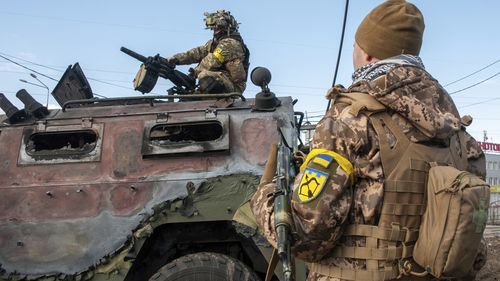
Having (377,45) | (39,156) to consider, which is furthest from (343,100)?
(39,156)

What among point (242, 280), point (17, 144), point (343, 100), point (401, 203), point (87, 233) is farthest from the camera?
point (17, 144)

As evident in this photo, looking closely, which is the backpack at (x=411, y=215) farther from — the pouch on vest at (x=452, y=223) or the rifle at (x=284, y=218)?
the rifle at (x=284, y=218)

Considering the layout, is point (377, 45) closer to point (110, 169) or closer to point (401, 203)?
point (401, 203)

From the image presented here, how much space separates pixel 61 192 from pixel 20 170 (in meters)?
0.45

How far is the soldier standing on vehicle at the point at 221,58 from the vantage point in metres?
5.41

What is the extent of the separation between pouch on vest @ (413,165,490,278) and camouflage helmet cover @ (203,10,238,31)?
4452mm

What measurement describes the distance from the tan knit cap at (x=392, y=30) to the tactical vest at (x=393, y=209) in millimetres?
268

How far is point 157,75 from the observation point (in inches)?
232

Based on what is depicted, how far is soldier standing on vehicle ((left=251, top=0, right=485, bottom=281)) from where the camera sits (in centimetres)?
189

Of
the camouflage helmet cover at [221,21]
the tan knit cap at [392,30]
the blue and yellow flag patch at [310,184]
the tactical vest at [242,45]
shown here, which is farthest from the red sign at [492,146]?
the blue and yellow flag patch at [310,184]

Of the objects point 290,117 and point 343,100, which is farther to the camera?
point 290,117

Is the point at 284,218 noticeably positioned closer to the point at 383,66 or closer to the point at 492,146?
the point at 383,66

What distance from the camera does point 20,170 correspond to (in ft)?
14.9

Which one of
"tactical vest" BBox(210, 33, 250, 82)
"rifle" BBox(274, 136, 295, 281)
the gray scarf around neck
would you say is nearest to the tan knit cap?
the gray scarf around neck
